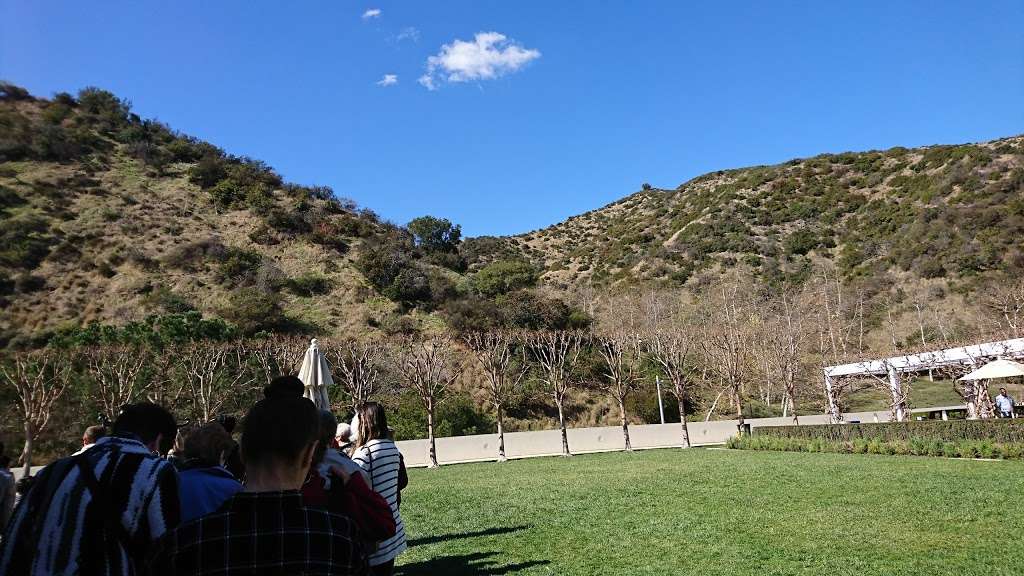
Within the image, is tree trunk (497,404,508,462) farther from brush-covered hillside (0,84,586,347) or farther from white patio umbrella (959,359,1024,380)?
white patio umbrella (959,359,1024,380)

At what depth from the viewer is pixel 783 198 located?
248 feet

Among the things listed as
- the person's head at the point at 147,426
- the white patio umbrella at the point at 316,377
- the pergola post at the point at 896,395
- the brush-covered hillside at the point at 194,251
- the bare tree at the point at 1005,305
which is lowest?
the pergola post at the point at 896,395

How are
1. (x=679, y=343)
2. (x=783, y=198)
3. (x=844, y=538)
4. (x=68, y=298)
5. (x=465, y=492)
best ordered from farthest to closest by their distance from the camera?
(x=783, y=198) → (x=68, y=298) → (x=679, y=343) → (x=465, y=492) → (x=844, y=538)

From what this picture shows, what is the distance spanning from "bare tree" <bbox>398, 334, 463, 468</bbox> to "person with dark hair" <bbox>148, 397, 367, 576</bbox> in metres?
23.1

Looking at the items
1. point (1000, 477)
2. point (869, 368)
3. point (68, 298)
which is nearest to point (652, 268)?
point (869, 368)

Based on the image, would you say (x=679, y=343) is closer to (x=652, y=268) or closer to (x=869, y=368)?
(x=869, y=368)

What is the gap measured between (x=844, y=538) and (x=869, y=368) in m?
23.1

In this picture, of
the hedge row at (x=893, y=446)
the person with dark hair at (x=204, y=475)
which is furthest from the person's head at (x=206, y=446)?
the hedge row at (x=893, y=446)

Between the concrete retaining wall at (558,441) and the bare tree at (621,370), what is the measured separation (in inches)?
37.2

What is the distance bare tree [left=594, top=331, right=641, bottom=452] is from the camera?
94.4 ft

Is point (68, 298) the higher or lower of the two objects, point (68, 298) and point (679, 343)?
the higher

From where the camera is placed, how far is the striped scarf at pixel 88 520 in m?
2.22

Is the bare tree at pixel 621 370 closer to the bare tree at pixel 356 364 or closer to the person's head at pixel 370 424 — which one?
the bare tree at pixel 356 364

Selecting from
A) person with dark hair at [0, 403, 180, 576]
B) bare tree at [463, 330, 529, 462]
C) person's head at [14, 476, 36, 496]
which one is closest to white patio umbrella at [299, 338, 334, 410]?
person's head at [14, 476, 36, 496]
